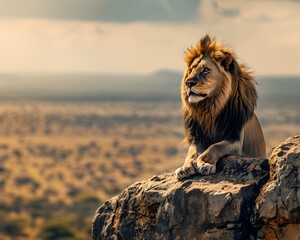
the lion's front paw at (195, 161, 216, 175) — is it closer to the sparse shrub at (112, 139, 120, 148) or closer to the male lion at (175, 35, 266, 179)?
the male lion at (175, 35, 266, 179)

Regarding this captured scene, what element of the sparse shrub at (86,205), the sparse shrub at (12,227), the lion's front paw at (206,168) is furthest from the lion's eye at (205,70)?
the sparse shrub at (86,205)

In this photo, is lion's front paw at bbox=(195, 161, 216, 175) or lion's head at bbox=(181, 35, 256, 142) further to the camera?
lion's head at bbox=(181, 35, 256, 142)

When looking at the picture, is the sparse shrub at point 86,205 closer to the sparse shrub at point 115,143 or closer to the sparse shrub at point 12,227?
the sparse shrub at point 12,227

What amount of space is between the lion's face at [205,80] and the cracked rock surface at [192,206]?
96cm

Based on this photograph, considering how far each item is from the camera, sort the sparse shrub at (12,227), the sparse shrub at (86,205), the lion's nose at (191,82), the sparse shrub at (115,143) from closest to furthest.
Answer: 1. the lion's nose at (191,82)
2. the sparse shrub at (12,227)
3. the sparse shrub at (86,205)
4. the sparse shrub at (115,143)

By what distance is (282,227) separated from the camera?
9164 millimetres

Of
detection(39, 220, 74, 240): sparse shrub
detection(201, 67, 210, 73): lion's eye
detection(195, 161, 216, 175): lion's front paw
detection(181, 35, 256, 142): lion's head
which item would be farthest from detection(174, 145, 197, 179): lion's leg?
detection(39, 220, 74, 240): sparse shrub

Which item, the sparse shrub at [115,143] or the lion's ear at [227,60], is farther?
the sparse shrub at [115,143]

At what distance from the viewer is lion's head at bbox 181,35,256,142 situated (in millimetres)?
11398

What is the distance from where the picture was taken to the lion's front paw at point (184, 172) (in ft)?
35.4

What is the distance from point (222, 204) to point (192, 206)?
0.51 m

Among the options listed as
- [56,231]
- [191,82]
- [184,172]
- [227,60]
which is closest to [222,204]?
[184,172]

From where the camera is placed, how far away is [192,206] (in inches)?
393

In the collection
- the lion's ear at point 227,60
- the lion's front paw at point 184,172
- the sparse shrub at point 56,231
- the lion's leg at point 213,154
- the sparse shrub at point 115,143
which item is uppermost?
the sparse shrub at point 115,143
